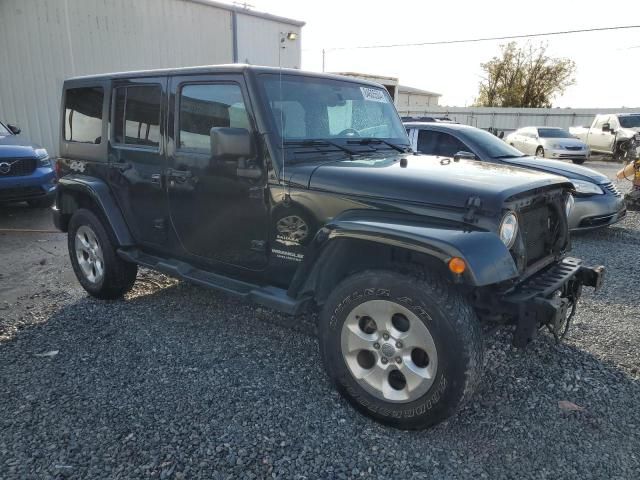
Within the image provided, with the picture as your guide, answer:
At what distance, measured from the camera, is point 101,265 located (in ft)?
14.4

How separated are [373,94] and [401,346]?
221cm

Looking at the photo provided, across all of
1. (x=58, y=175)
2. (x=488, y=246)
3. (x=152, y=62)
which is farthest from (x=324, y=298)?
(x=152, y=62)

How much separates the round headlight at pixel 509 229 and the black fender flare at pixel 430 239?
0.34ft

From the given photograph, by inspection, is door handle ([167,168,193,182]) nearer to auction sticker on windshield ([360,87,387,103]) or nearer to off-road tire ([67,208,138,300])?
off-road tire ([67,208,138,300])

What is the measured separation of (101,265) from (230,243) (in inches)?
67.0

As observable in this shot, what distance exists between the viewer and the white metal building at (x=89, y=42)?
36.3 feet

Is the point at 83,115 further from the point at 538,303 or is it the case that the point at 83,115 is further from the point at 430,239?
the point at 538,303

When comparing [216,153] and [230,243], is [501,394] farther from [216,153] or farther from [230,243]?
[216,153]

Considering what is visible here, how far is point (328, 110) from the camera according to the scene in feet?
11.2

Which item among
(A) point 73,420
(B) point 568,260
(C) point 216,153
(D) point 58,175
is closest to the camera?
(A) point 73,420

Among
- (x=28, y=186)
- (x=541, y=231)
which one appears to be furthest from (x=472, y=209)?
(x=28, y=186)

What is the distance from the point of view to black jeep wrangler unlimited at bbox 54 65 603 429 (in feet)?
8.00

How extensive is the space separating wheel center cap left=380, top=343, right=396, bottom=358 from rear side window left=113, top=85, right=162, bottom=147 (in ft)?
7.68

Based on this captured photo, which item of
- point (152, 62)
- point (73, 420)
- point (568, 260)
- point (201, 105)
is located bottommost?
point (73, 420)
